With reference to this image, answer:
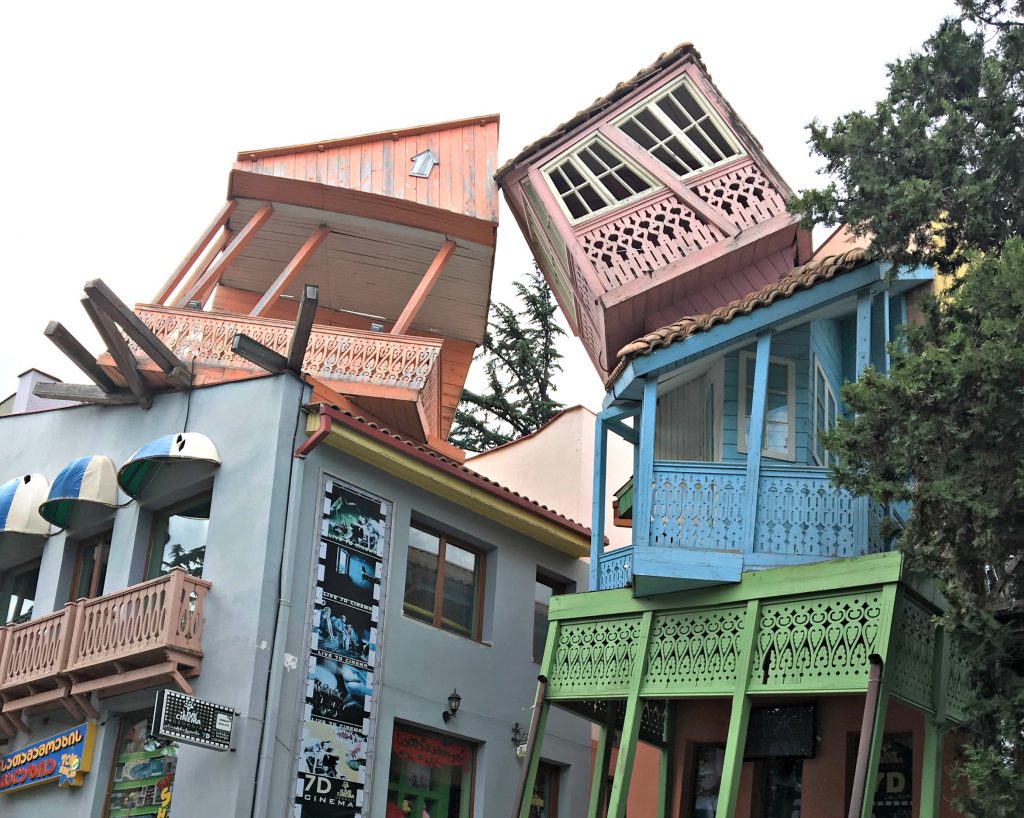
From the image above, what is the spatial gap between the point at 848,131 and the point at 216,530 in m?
8.64

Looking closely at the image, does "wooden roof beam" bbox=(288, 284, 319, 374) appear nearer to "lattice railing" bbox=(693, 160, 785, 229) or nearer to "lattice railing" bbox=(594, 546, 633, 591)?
"lattice railing" bbox=(594, 546, 633, 591)

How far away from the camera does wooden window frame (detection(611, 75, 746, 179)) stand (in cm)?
1712

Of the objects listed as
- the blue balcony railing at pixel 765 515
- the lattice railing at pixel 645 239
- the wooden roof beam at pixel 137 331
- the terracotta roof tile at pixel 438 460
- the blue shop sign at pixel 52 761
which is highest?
the lattice railing at pixel 645 239

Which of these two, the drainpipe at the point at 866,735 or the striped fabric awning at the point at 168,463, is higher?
the striped fabric awning at the point at 168,463

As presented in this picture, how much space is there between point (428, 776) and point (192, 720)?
385 cm

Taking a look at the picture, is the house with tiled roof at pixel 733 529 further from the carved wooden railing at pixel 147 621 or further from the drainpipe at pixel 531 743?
the carved wooden railing at pixel 147 621

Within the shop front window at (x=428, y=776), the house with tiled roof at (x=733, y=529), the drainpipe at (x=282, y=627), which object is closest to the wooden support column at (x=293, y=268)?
the drainpipe at (x=282, y=627)

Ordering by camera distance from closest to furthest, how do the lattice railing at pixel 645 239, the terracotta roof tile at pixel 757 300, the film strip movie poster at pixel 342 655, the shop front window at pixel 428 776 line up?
the terracotta roof tile at pixel 757 300
the film strip movie poster at pixel 342 655
the shop front window at pixel 428 776
the lattice railing at pixel 645 239

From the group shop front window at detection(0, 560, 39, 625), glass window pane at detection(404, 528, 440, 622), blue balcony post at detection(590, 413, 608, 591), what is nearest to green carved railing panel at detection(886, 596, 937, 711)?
blue balcony post at detection(590, 413, 608, 591)

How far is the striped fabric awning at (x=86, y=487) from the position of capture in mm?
17078

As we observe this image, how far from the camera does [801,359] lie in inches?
574

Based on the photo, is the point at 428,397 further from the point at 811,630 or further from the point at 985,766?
the point at 985,766

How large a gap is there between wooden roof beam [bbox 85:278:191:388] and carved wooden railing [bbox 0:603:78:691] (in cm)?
320

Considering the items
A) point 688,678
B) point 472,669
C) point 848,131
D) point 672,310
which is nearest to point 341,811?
point 472,669
